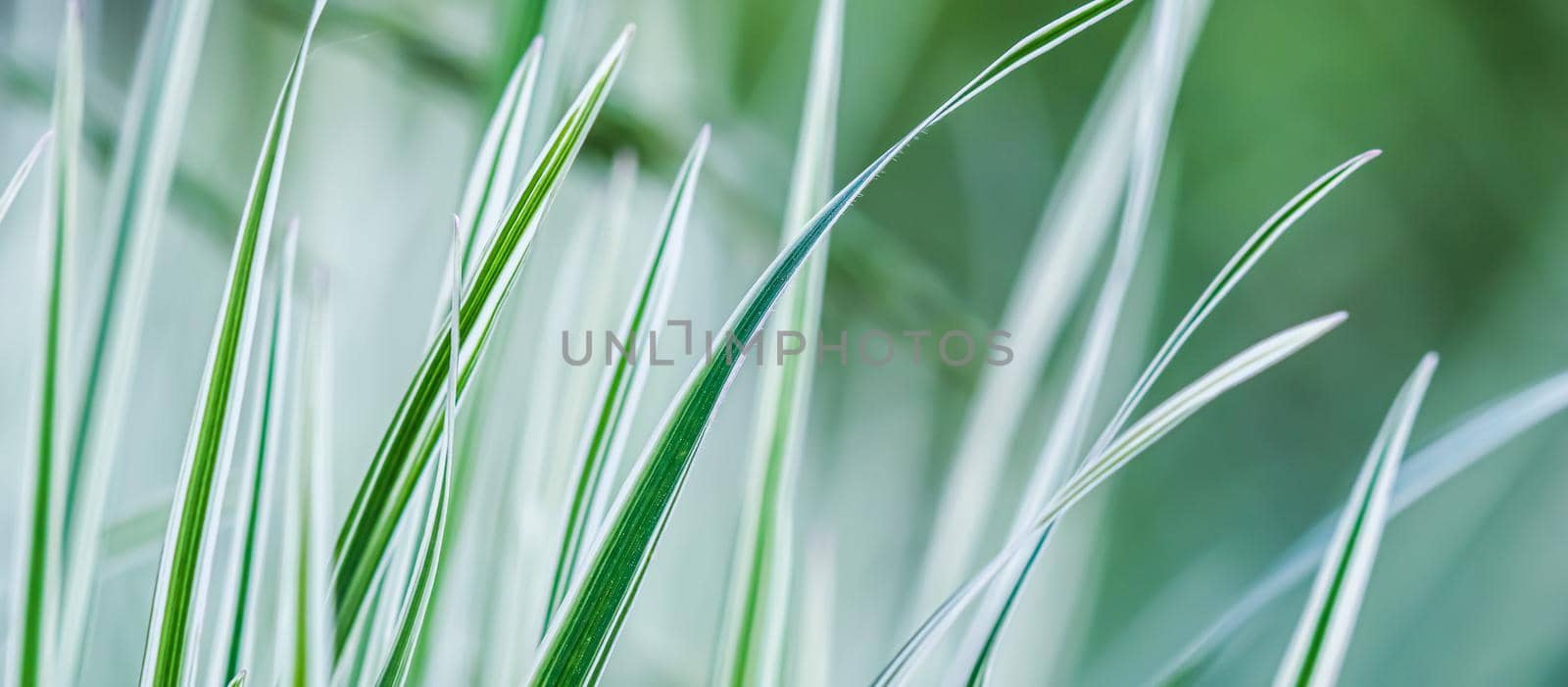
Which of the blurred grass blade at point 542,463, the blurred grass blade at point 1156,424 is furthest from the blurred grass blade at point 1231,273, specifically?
the blurred grass blade at point 542,463

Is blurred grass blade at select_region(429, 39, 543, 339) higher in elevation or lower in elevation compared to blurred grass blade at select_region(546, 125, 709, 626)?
higher

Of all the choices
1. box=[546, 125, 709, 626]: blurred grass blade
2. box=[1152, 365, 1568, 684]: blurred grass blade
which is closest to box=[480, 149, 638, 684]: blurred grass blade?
box=[546, 125, 709, 626]: blurred grass blade

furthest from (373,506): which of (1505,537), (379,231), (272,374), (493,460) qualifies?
(1505,537)

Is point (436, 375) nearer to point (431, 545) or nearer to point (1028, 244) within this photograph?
point (431, 545)

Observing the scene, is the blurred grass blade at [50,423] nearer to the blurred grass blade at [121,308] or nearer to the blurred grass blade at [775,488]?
the blurred grass blade at [121,308]

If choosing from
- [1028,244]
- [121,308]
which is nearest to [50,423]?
[121,308]

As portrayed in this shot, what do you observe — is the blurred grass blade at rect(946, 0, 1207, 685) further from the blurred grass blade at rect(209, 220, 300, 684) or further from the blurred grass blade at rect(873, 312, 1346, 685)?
the blurred grass blade at rect(209, 220, 300, 684)

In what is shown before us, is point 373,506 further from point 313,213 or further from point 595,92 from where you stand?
point 313,213
